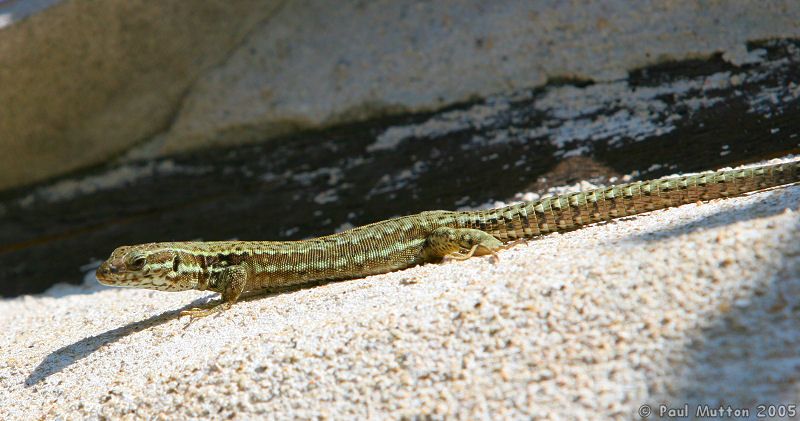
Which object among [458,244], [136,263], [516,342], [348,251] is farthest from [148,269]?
[516,342]

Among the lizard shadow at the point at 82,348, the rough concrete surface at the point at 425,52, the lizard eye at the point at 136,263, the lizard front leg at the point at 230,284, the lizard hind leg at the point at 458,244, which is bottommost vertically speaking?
the lizard shadow at the point at 82,348

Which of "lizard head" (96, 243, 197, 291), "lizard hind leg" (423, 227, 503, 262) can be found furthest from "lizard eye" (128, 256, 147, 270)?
"lizard hind leg" (423, 227, 503, 262)

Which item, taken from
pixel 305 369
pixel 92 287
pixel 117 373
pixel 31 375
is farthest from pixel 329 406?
pixel 92 287

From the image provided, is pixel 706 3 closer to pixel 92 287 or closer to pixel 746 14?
pixel 746 14

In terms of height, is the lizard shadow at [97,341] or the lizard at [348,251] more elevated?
the lizard at [348,251]

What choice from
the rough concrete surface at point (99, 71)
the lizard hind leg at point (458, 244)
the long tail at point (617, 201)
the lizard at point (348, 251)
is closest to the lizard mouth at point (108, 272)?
the lizard at point (348, 251)

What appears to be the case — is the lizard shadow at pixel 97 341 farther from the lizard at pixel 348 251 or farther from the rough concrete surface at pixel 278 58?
the rough concrete surface at pixel 278 58
